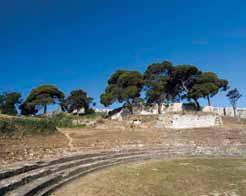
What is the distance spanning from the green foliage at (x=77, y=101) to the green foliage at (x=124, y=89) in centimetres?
587

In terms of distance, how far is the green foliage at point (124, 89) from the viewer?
3678 centimetres

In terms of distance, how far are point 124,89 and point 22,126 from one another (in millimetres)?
19498

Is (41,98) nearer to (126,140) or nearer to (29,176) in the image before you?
(126,140)

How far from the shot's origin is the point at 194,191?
26.2 ft

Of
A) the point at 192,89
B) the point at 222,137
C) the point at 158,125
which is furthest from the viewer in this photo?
the point at 192,89

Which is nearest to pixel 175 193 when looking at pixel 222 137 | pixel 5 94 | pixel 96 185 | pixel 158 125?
pixel 96 185

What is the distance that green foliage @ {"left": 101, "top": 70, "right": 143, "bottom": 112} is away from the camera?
Answer: 121 ft

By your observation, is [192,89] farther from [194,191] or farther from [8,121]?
[194,191]

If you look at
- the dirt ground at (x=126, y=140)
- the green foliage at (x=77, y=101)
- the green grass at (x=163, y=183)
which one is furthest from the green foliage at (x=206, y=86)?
the green grass at (x=163, y=183)

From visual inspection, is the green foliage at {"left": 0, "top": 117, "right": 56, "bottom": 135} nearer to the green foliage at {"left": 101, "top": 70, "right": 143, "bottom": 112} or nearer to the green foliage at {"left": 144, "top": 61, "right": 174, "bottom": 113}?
the green foliage at {"left": 101, "top": 70, "right": 143, "bottom": 112}

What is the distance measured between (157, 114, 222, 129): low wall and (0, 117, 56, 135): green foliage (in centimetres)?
1288

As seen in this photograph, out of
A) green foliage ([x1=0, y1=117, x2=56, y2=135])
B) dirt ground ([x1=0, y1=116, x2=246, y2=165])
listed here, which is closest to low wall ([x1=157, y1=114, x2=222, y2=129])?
dirt ground ([x1=0, y1=116, x2=246, y2=165])

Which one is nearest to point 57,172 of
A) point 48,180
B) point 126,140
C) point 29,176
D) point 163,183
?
point 48,180

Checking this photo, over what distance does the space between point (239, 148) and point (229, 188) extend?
1283 cm
